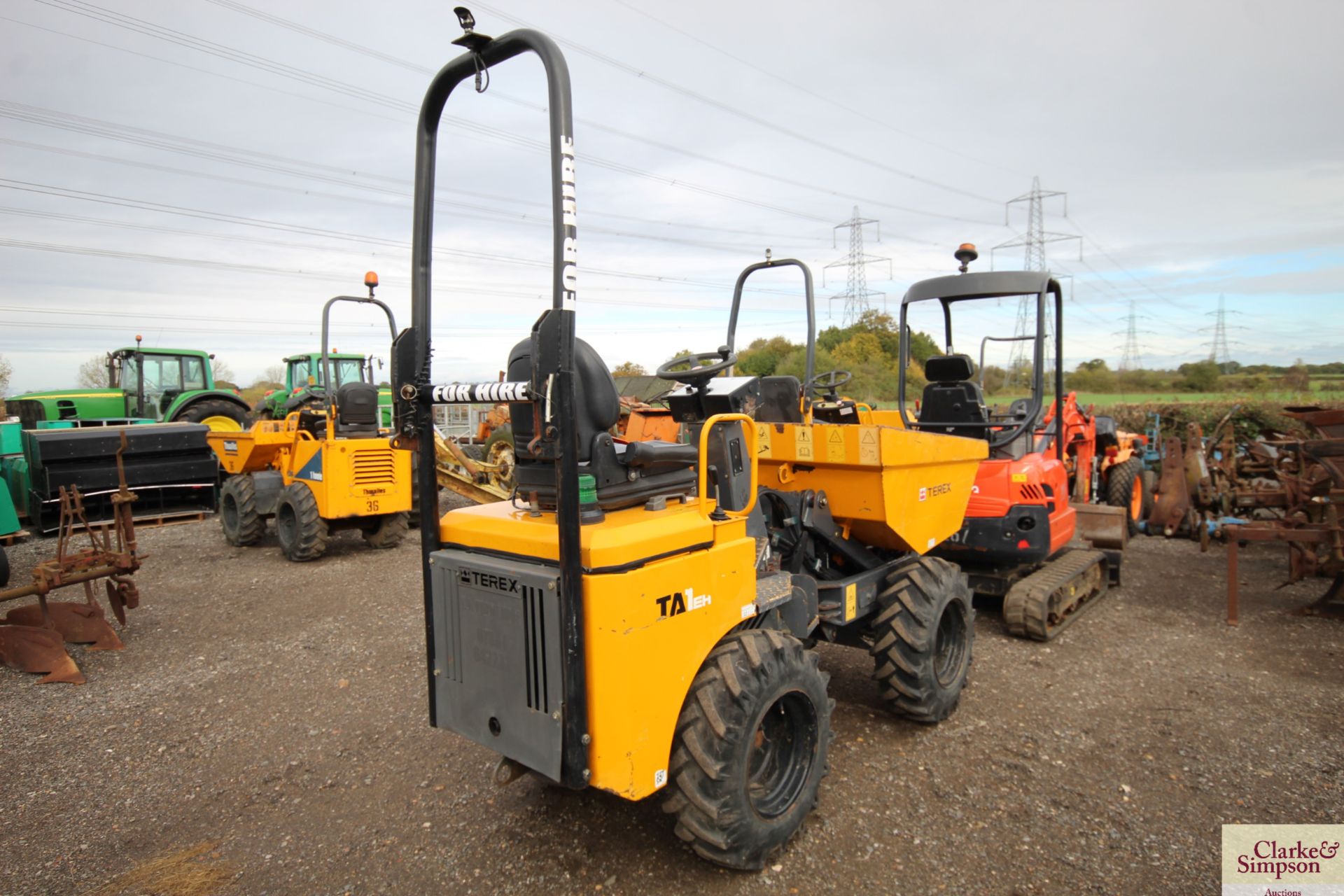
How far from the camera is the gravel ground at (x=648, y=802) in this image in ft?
10.0

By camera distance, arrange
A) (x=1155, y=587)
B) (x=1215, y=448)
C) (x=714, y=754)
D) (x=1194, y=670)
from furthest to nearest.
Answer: (x=1215, y=448), (x=1155, y=587), (x=1194, y=670), (x=714, y=754)

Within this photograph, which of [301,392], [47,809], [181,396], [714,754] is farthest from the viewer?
[181,396]

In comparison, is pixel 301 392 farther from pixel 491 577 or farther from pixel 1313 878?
pixel 1313 878

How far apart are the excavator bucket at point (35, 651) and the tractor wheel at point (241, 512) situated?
4.12 meters

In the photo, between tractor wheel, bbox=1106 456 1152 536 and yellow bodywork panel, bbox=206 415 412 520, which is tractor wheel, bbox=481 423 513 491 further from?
tractor wheel, bbox=1106 456 1152 536

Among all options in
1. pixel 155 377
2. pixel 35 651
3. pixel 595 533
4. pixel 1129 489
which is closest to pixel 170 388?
pixel 155 377

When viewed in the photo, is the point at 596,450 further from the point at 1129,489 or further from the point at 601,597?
the point at 1129,489

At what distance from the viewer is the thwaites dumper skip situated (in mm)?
5758

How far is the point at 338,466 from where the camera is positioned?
A: 8.58 m

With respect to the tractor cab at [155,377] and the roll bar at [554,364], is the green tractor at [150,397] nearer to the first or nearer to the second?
the tractor cab at [155,377]

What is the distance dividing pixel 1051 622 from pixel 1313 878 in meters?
2.86

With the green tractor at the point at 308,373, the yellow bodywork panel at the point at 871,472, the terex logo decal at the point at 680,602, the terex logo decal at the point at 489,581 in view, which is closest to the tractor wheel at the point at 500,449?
the green tractor at the point at 308,373

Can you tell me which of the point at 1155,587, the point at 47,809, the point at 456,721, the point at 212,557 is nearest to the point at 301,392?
the point at 212,557

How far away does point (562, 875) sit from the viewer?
9.86 feet
